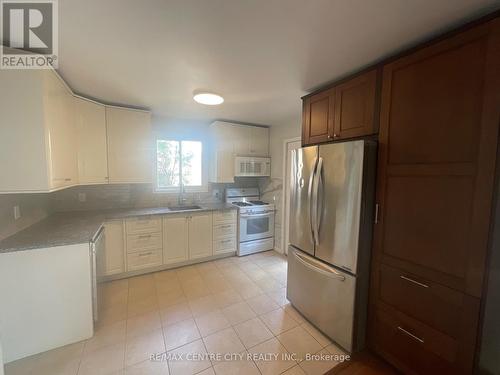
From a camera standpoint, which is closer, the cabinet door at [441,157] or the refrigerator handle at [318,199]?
the cabinet door at [441,157]

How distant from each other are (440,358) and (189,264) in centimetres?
293

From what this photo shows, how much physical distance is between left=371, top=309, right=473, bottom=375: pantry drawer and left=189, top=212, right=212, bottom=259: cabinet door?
2394 mm

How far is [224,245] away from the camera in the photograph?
3.49 metres


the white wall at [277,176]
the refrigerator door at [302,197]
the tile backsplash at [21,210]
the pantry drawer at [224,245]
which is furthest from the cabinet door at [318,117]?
the tile backsplash at [21,210]

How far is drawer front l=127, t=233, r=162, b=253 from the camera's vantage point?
281 cm

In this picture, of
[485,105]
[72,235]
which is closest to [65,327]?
[72,235]

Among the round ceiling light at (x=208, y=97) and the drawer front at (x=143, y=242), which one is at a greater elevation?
the round ceiling light at (x=208, y=97)

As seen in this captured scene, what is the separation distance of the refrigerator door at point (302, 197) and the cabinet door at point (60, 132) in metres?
2.13

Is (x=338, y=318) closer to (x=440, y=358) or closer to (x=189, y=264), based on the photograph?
(x=440, y=358)

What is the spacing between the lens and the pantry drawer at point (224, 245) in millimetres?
3423

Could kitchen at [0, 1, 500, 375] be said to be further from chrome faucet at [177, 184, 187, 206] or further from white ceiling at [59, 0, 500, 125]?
chrome faucet at [177, 184, 187, 206]

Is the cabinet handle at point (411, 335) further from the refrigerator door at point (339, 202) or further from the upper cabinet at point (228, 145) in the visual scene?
the upper cabinet at point (228, 145)

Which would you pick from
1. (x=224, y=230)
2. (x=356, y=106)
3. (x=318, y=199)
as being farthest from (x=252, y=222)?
(x=356, y=106)

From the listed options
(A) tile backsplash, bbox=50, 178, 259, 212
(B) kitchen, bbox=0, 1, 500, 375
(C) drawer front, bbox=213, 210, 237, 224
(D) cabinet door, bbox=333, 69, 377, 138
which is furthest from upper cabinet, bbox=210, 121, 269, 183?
(D) cabinet door, bbox=333, 69, 377, 138
